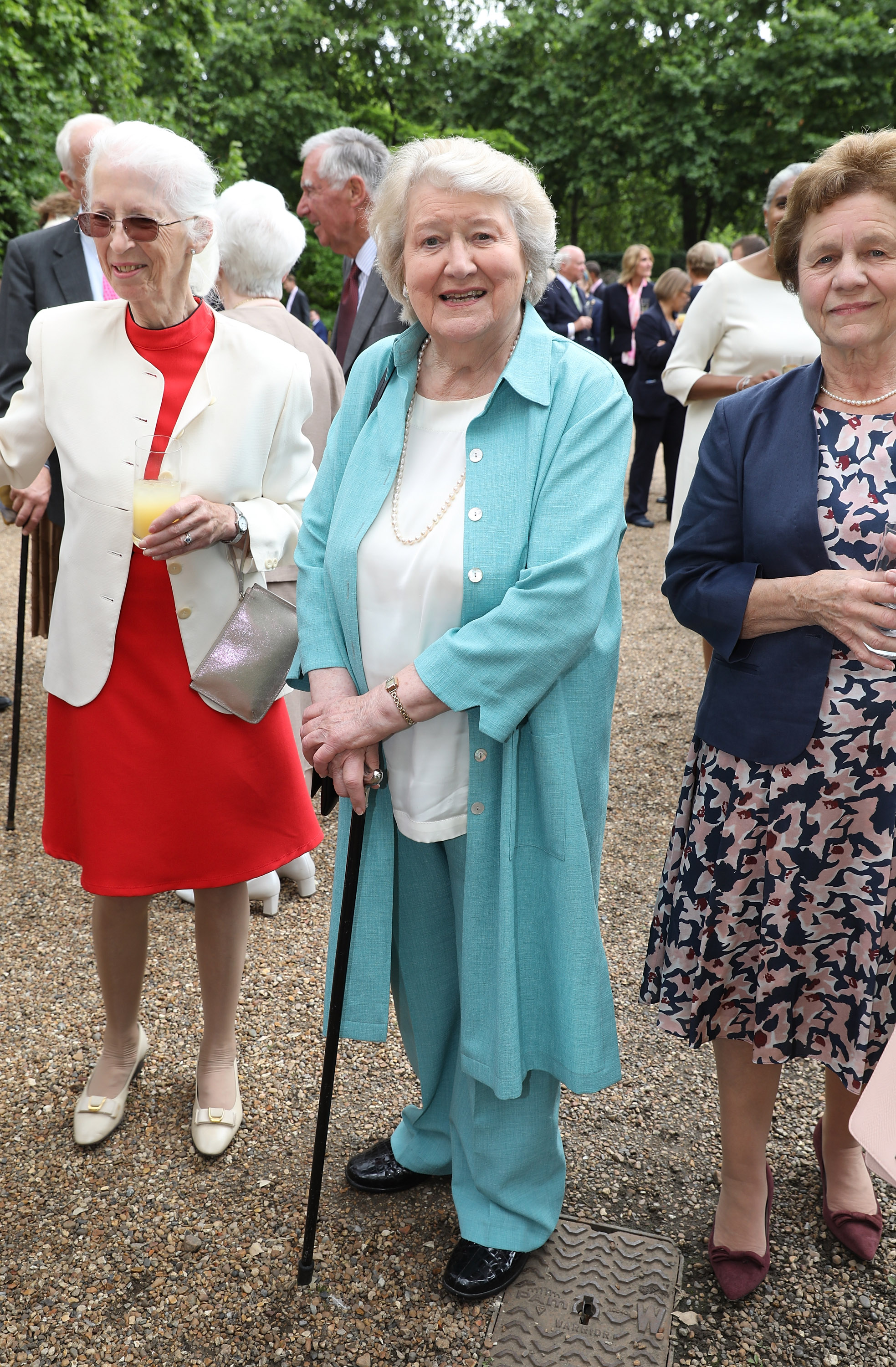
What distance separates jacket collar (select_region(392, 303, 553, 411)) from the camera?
6.30 feet

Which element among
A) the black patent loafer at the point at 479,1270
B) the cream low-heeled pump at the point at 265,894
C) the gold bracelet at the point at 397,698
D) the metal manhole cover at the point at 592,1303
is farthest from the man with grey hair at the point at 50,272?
the metal manhole cover at the point at 592,1303

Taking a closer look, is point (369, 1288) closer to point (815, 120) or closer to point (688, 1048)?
point (688, 1048)

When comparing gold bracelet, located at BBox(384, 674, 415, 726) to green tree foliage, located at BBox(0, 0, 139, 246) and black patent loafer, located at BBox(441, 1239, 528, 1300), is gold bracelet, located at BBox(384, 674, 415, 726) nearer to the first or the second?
black patent loafer, located at BBox(441, 1239, 528, 1300)

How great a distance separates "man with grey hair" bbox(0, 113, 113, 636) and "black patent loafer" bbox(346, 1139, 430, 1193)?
278cm

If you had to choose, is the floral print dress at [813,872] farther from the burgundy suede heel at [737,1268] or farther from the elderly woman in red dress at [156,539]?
the elderly woman in red dress at [156,539]

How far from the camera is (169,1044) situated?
10.1ft

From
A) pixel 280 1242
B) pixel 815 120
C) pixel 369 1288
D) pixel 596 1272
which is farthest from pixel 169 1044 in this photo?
pixel 815 120

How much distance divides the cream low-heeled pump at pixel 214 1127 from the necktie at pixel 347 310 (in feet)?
9.81

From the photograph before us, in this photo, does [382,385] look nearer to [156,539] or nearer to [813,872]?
[156,539]

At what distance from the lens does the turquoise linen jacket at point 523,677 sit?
73.2 inches

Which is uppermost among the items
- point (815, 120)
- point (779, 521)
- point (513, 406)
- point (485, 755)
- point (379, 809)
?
point (815, 120)

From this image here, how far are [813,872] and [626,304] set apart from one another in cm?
1052

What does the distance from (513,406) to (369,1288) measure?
1.86 meters

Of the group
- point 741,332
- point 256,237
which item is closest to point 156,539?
point 256,237
